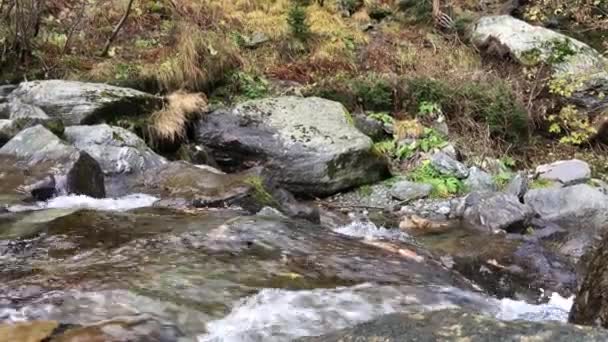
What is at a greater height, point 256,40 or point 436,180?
point 256,40

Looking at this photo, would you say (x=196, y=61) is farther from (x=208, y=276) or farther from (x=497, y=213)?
(x=208, y=276)

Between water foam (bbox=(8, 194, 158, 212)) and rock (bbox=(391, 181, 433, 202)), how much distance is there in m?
3.10

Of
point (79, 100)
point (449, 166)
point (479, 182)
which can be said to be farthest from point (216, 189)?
point (479, 182)

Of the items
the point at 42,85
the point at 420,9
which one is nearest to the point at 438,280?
the point at 42,85

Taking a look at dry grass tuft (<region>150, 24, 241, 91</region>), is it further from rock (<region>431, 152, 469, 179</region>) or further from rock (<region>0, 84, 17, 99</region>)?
rock (<region>431, 152, 469, 179</region>)

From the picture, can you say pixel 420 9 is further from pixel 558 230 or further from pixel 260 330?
pixel 260 330

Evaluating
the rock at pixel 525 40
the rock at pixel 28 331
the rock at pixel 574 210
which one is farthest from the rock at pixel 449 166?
the rock at pixel 28 331

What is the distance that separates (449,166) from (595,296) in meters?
5.48

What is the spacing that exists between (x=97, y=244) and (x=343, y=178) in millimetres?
3935

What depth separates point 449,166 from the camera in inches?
322

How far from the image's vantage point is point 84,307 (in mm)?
3172

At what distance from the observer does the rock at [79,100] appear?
741 centimetres

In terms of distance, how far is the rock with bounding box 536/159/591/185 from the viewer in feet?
25.4

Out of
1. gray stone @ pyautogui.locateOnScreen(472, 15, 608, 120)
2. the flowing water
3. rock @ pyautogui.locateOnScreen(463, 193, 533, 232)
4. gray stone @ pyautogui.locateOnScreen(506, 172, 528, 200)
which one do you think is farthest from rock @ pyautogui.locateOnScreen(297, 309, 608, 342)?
gray stone @ pyautogui.locateOnScreen(472, 15, 608, 120)
